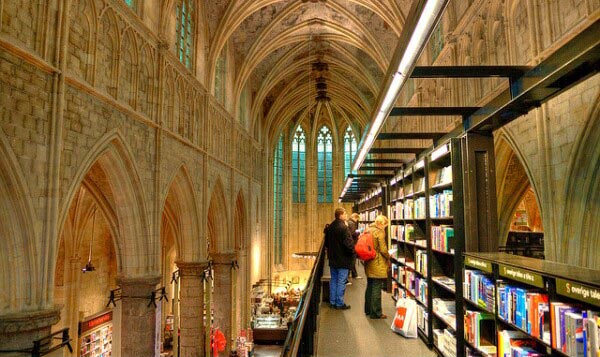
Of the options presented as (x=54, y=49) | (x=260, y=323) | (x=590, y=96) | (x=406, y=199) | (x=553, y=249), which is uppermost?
(x=54, y=49)

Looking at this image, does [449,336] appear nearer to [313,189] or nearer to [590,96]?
[590,96]

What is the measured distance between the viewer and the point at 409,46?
10.1 feet

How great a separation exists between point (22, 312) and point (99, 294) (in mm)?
10098

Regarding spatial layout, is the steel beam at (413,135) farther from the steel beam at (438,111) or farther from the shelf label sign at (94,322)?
the shelf label sign at (94,322)

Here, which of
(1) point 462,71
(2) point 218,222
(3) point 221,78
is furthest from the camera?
(2) point 218,222

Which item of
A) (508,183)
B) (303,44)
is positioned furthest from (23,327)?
(303,44)

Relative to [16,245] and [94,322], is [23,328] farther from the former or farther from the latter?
[94,322]

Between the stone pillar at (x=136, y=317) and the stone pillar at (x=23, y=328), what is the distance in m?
3.31

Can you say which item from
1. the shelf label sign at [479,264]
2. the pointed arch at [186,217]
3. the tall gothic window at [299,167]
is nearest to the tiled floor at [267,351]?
the pointed arch at [186,217]

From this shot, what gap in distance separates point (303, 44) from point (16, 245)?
56.3 feet

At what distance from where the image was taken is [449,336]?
15.6 ft

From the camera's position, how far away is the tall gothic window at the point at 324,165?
102 feet

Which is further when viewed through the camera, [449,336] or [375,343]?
[375,343]

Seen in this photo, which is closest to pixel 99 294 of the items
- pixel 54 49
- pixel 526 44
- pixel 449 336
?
pixel 54 49
